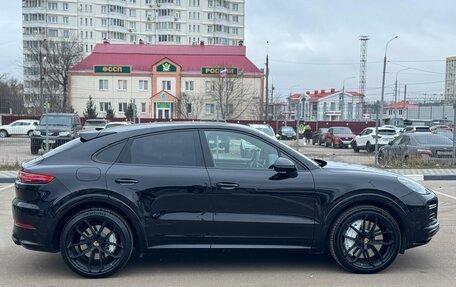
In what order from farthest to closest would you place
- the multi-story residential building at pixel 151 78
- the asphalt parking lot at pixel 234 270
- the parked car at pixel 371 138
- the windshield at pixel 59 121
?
the multi-story residential building at pixel 151 78
the parked car at pixel 371 138
the windshield at pixel 59 121
the asphalt parking lot at pixel 234 270

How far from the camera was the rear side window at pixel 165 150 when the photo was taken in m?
4.87

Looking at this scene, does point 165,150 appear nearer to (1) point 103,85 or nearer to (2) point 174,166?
(2) point 174,166

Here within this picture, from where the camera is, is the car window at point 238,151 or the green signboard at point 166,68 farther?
the green signboard at point 166,68

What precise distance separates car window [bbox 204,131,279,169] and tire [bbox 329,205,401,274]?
3.30 ft

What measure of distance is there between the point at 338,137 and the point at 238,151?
25332 mm

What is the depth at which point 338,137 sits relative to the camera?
96.5ft

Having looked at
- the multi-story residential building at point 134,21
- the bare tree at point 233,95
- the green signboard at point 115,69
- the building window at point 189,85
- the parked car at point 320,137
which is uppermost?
the multi-story residential building at point 134,21

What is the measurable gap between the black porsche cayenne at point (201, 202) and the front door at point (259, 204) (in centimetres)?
1

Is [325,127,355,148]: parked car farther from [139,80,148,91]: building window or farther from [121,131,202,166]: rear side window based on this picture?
[139,80,148,91]: building window

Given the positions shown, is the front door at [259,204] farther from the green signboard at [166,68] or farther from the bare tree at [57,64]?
the bare tree at [57,64]

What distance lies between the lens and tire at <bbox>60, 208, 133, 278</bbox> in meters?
4.69

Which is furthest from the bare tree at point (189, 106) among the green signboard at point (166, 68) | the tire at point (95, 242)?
the tire at point (95, 242)

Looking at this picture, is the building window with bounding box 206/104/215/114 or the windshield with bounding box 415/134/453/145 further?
the building window with bounding box 206/104/215/114

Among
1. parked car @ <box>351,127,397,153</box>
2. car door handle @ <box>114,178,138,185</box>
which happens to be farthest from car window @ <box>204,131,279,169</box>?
parked car @ <box>351,127,397,153</box>
